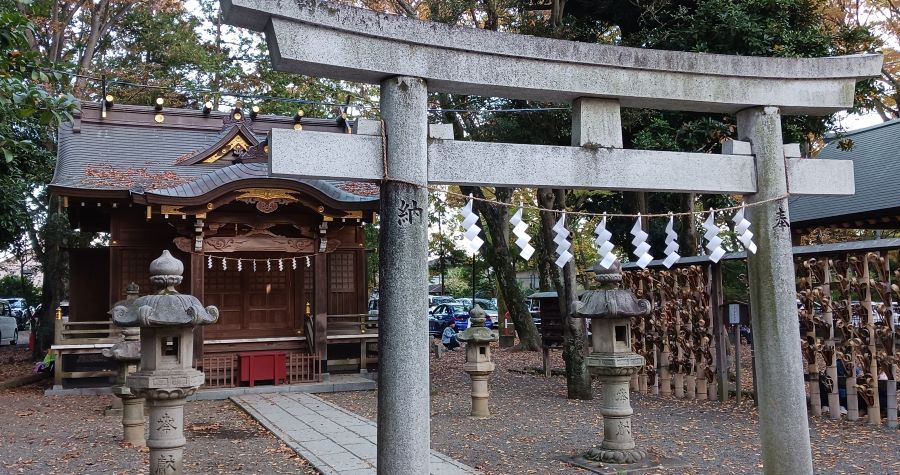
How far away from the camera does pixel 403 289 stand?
471 centimetres

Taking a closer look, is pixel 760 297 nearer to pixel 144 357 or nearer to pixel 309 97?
pixel 144 357

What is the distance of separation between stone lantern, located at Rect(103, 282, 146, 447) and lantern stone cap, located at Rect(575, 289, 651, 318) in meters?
5.58

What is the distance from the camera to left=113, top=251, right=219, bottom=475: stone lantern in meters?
6.05

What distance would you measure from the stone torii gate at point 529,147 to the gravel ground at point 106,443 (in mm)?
3602

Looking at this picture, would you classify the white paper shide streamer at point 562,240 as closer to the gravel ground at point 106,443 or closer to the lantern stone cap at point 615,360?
the lantern stone cap at point 615,360

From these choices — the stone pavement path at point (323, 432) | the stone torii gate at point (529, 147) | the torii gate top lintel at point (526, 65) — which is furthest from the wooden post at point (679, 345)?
the torii gate top lintel at point (526, 65)

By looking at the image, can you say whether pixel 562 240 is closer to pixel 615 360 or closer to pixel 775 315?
pixel 775 315

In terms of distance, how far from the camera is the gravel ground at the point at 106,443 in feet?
24.5

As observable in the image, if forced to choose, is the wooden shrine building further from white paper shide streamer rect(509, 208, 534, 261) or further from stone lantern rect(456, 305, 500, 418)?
white paper shide streamer rect(509, 208, 534, 261)

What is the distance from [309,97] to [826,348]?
52.3 ft

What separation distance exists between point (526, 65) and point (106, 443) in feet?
24.6

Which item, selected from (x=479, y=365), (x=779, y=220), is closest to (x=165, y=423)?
(x=479, y=365)

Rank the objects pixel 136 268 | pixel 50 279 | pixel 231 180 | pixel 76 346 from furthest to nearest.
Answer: pixel 50 279, pixel 136 268, pixel 76 346, pixel 231 180

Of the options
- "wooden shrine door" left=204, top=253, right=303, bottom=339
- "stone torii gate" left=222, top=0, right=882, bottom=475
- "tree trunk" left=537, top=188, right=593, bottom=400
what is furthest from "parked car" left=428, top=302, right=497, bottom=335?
"stone torii gate" left=222, top=0, right=882, bottom=475
